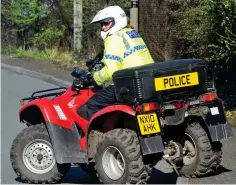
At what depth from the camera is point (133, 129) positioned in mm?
6734

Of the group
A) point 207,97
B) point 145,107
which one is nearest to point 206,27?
point 207,97

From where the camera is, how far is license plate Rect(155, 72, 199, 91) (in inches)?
259

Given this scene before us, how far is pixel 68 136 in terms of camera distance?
7.30 metres

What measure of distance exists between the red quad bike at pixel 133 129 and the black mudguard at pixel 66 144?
0.04 ft

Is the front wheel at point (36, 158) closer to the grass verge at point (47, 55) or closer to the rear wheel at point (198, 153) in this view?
the rear wheel at point (198, 153)

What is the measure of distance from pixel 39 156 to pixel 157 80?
1.86 meters

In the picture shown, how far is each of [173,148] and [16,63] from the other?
1336 centimetres

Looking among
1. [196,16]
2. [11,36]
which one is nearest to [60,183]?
[196,16]

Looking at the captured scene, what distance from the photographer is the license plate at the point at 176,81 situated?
6.57 m

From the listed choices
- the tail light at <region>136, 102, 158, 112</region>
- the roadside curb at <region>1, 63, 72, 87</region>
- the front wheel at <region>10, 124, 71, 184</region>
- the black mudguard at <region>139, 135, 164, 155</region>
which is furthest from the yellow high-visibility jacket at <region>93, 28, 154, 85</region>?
the roadside curb at <region>1, 63, 72, 87</region>

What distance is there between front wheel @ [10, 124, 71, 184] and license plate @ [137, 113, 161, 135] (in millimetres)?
1419

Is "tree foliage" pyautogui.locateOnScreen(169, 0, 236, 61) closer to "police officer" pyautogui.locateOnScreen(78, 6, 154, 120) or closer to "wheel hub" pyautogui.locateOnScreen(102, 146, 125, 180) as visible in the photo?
"police officer" pyautogui.locateOnScreen(78, 6, 154, 120)

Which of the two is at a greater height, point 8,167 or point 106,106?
point 106,106

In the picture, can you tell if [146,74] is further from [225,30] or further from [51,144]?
[225,30]
